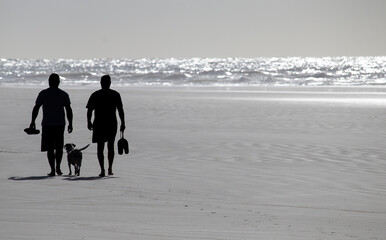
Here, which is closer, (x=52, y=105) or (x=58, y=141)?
(x=52, y=105)

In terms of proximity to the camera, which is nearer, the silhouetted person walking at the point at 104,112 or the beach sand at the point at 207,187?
the beach sand at the point at 207,187

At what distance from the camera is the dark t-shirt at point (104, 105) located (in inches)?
407

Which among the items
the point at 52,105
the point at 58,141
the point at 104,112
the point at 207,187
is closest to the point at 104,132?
the point at 104,112

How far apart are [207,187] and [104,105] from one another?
6.33 feet

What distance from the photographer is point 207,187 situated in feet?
31.1

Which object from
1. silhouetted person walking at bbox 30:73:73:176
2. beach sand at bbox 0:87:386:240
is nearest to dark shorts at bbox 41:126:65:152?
silhouetted person walking at bbox 30:73:73:176

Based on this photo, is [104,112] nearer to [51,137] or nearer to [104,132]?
[104,132]

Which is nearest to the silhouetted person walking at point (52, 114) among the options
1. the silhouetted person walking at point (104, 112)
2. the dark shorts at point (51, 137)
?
the dark shorts at point (51, 137)

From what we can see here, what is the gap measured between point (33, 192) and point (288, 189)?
302 centimetres

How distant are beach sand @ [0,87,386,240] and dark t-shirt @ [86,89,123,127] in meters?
0.77

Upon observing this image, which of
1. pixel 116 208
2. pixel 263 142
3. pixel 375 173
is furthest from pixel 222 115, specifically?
pixel 116 208

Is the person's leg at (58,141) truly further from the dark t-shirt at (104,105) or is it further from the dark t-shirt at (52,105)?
the dark t-shirt at (104,105)

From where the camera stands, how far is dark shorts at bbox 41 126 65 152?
10.3 metres

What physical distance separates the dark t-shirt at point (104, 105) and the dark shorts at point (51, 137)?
51 cm
